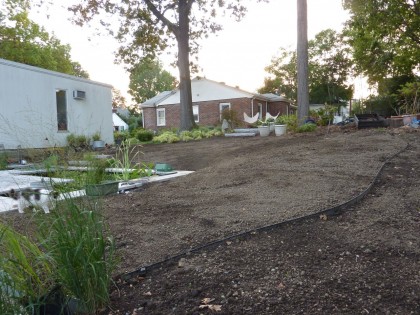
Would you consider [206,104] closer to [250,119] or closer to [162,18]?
[250,119]

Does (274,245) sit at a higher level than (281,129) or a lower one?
lower

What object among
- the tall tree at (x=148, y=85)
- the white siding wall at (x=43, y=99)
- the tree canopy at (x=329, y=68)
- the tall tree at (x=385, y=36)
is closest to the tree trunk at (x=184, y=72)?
the white siding wall at (x=43, y=99)

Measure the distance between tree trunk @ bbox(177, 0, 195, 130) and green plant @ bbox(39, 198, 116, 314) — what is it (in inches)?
532

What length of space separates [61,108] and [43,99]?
0.81 metres

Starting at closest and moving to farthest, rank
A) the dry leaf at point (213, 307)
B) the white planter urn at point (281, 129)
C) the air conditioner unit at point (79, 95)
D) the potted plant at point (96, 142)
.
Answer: the dry leaf at point (213, 307), the white planter urn at point (281, 129), the air conditioner unit at point (79, 95), the potted plant at point (96, 142)

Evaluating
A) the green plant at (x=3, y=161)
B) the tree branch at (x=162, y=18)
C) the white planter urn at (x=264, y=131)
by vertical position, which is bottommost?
the green plant at (x=3, y=161)

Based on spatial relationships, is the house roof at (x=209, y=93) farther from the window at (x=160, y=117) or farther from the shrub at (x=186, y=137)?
the shrub at (x=186, y=137)

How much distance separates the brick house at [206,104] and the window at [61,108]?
11.7 m

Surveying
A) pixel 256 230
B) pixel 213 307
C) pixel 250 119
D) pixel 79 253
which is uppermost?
pixel 250 119

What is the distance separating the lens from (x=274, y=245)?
212cm

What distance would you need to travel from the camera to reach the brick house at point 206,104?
70.8 ft

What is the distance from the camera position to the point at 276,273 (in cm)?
176

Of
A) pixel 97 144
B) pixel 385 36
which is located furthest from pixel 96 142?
pixel 385 36

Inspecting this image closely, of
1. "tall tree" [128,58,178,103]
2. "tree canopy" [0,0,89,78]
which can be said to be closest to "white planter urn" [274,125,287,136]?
"tree canopy" [0,0,89,78]
